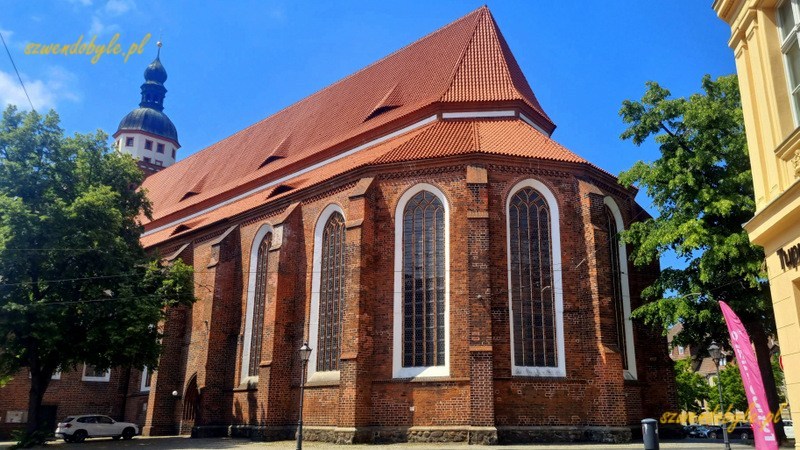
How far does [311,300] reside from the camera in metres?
21.4

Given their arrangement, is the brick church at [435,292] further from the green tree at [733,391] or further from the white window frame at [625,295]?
the green tree at [733,391]

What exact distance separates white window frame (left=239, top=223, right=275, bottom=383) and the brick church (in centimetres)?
6

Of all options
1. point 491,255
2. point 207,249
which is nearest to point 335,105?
point 207,249

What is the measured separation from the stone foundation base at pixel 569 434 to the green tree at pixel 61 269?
1173cm

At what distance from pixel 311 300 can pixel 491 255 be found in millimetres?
6441

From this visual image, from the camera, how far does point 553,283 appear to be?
18.9 metres

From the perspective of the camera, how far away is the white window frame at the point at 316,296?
20281mm

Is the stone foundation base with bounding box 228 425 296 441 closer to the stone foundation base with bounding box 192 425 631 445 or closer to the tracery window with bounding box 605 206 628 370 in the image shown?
the stone foundation base with bounding box 192 425 631 445

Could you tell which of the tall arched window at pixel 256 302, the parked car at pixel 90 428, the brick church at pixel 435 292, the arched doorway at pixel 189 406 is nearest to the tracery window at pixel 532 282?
the brick church at pixel 435 292

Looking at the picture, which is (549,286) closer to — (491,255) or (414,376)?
(491,255)

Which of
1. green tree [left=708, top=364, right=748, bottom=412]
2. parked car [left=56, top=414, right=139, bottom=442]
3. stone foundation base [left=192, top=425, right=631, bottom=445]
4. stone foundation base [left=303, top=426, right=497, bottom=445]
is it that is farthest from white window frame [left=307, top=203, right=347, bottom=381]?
green tree [left=708, top=364, right=748, bottom=412]

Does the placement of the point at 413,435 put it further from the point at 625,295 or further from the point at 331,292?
the point at 625,295

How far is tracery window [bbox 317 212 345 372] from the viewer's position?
20344 millimetres

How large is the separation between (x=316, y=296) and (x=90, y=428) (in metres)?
10.8
